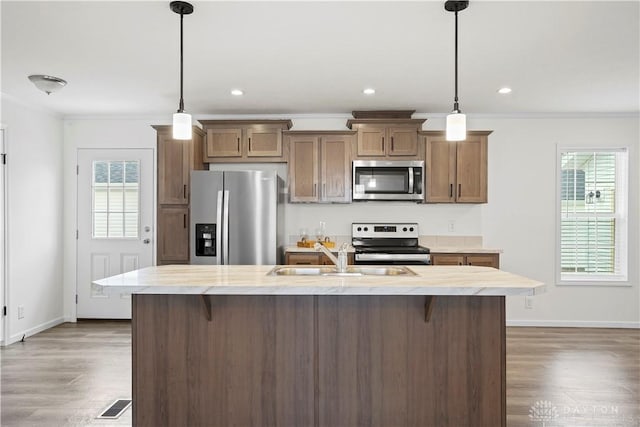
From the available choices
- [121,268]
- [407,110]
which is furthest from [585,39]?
[121,268]

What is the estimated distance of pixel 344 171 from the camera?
4656 mm

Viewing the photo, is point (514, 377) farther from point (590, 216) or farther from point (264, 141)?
point (264, 141)

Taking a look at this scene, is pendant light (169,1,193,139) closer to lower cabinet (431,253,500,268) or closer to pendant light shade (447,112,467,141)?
pendant light shade (447,112,467,141)

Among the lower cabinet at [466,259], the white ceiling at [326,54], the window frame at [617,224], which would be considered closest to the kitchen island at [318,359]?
the white ceiling at [326,54]

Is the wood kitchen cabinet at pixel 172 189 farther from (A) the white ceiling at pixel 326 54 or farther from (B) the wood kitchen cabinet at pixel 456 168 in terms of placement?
(B) the wood kitchen cabinet at pixel 456 168

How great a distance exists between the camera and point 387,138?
4.64 metres

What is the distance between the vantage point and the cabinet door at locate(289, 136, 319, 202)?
466 cm

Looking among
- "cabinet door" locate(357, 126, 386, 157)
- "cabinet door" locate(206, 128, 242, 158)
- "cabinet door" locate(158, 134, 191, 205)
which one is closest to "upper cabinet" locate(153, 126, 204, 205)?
"cabinet door" locate(158, 134, 191, 205)

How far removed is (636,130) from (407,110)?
103 inches

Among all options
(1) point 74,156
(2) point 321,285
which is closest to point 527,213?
(2) point 321,285

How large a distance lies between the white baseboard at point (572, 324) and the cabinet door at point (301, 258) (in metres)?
2.39

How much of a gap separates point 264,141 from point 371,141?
3.79 feet

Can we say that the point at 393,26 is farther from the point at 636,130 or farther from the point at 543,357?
the point at 636,130

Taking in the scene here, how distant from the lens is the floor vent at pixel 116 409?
2639 millimetres
